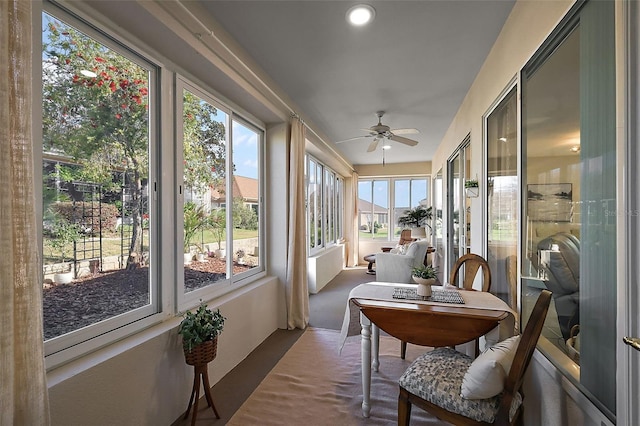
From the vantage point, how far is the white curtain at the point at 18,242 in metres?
0.88

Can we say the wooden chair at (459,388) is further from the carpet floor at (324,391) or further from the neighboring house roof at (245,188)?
the neighboring house roof at (245,188)

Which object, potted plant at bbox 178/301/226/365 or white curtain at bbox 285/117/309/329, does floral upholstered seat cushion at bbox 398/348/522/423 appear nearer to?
potted plant at bbox 178/301/226/365

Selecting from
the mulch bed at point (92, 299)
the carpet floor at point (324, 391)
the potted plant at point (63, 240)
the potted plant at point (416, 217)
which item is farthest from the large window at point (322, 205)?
the potted plant at point (63, 240)

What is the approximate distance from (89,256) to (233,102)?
1.84 m

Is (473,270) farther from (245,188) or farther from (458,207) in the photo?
(245,188)

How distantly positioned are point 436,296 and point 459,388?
0.69 m

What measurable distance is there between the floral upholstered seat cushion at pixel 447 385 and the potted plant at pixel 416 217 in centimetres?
604

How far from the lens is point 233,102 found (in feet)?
9.17

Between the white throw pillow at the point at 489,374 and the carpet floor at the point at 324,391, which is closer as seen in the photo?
the white throw pillow at the point at 489,374

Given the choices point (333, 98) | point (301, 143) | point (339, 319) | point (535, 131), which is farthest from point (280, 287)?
point (535, 131)

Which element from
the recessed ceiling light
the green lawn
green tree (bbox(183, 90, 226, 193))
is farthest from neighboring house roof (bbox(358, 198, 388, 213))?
the recessed ceiling light

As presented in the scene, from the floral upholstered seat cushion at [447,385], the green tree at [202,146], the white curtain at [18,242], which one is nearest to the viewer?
the white curtain at [18,242]

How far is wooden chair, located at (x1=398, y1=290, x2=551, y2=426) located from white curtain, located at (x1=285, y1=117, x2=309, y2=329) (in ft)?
6.29

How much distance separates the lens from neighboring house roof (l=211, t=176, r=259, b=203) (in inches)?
104
